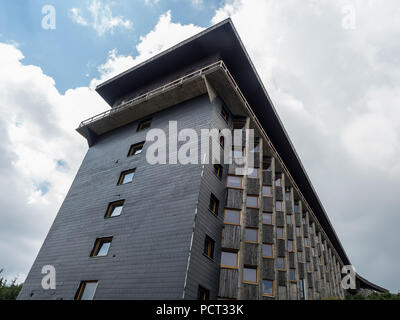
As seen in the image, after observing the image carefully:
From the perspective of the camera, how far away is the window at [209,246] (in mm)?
17894

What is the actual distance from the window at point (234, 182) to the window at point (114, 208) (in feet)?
29.8

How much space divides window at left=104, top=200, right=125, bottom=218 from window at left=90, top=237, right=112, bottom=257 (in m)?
2.05

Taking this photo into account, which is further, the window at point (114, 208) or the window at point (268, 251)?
the window at point (268, 251)

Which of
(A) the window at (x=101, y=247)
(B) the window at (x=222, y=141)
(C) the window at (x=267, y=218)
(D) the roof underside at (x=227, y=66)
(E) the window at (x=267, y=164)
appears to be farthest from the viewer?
(E) the window at (x=267, y=164)

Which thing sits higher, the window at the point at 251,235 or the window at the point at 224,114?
the window at the point at 224,114

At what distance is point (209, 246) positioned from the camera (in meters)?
18.3

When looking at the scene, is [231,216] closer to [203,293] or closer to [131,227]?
[203,293]

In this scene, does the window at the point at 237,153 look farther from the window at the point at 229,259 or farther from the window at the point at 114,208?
the window at the point at 114,208

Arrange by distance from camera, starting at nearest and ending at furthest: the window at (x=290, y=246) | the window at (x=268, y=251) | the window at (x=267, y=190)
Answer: the window at (x=268, y=251), the window at (x=267, y=190), the window at (x=290, y=246)

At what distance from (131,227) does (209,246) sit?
587cm

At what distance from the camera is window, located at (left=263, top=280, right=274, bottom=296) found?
67.9 ft

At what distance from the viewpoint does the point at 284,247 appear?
85.5ft

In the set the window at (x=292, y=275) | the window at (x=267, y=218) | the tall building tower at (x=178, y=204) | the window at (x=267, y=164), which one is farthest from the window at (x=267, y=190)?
the window at (x=292, y=275)
